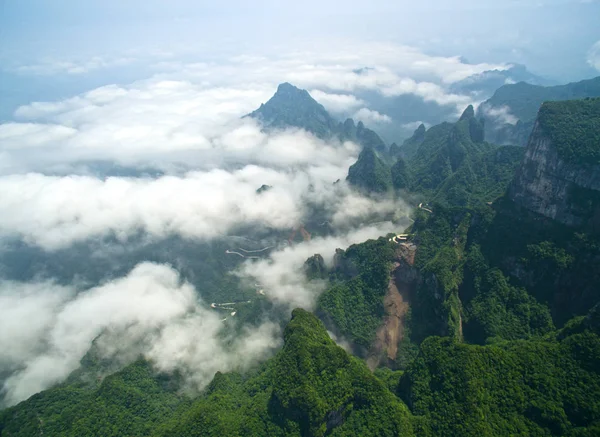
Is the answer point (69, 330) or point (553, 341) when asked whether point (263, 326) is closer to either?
point (69, 330)

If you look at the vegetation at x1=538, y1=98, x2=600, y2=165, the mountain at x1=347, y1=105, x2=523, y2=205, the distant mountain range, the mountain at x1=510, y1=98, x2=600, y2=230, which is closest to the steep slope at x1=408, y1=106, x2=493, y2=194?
the mountain at x1=347, y1=105, x2=523, y2=205

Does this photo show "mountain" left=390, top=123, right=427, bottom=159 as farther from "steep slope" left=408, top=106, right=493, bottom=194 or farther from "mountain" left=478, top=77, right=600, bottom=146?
"mountain" left=478, top=77, right=600, bottom=146

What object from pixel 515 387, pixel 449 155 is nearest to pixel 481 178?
pixel 449 155

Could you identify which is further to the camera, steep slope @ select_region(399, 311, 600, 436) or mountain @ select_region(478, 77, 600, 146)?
mountain @ select_region(478, 77, 600, 146)

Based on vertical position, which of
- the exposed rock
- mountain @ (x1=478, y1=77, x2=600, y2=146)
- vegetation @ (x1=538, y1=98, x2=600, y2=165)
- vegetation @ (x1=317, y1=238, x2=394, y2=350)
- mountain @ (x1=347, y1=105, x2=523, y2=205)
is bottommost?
the exposed rock

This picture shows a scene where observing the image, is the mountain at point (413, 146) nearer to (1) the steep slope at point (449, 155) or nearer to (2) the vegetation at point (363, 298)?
(1) the steep slope at point (449, 155)

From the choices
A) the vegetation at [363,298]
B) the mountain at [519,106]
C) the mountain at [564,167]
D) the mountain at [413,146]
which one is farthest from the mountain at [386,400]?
the mountain at [413,146]
